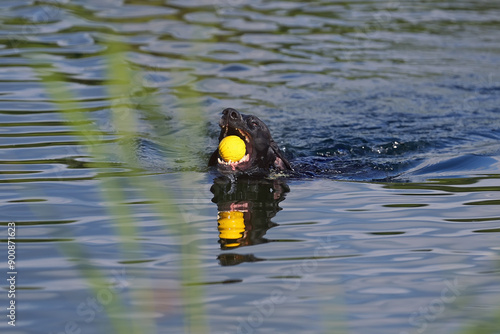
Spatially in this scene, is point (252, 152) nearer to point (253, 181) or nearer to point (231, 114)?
point (253, 181)

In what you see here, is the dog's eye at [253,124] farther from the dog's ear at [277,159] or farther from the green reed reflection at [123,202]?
the green reed reflection at [123,202]

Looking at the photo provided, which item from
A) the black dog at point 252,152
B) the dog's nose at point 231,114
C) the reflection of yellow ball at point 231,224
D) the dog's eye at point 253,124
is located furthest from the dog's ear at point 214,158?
the reflection of yellow ball at point 231,224

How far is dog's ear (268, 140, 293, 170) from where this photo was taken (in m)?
8.40

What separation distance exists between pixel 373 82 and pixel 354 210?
5.66 m

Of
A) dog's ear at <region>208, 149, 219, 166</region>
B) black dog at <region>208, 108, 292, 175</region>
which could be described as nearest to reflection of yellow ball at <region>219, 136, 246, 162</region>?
black dog at <region>208, 108, 292, 175</region>

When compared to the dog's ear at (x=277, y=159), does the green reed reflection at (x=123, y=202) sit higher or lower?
higher

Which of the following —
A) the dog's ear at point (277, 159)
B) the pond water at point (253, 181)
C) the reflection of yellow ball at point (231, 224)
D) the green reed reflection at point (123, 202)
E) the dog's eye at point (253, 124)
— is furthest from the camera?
the dog's ear at point (277, 159)

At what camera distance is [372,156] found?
958cm

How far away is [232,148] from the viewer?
7.95 meters

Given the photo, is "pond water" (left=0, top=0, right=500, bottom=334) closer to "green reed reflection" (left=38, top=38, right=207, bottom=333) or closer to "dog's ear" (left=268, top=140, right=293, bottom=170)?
"green reed reflection" (left=38, top=38, right=207, bottom=333)

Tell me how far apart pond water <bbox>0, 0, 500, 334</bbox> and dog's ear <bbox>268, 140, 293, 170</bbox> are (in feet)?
0.77

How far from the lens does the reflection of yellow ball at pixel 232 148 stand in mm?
7914

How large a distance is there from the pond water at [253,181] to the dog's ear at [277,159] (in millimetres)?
234

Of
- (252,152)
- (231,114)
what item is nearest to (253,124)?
(252,152)
